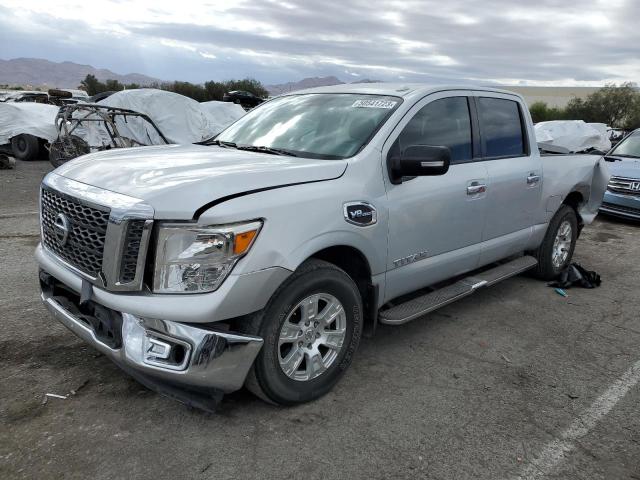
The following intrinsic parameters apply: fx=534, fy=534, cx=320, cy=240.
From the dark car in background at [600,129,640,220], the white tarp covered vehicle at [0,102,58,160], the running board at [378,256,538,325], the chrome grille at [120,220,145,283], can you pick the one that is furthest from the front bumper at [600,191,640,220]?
the white tarp covered vehicle at [0,102,58,160]

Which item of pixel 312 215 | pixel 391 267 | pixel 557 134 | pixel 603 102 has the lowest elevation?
pixel 391 267

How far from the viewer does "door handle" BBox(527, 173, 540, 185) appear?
4965 millimetres

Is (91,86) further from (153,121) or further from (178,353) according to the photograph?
(178,353)

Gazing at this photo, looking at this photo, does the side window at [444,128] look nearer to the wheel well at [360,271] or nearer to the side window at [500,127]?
the side window at [500,127]

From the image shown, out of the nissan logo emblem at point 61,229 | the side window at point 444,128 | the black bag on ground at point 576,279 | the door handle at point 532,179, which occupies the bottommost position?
the black bag on ground at point 576,279

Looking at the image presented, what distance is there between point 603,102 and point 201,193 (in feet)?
205

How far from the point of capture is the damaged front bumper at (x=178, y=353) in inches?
104

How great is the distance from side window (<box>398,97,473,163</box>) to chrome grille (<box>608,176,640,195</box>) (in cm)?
649

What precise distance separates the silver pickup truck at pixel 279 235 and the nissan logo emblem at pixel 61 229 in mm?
13

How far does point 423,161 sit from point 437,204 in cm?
59

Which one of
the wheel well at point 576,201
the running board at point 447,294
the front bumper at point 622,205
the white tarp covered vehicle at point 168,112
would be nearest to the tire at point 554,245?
the wheel well at point 576,201

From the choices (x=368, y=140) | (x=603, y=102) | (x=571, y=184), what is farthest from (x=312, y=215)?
(x=603, y=102)

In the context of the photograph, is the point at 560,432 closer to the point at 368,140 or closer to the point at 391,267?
the point at 391,267

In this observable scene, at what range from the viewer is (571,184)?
223 inches
